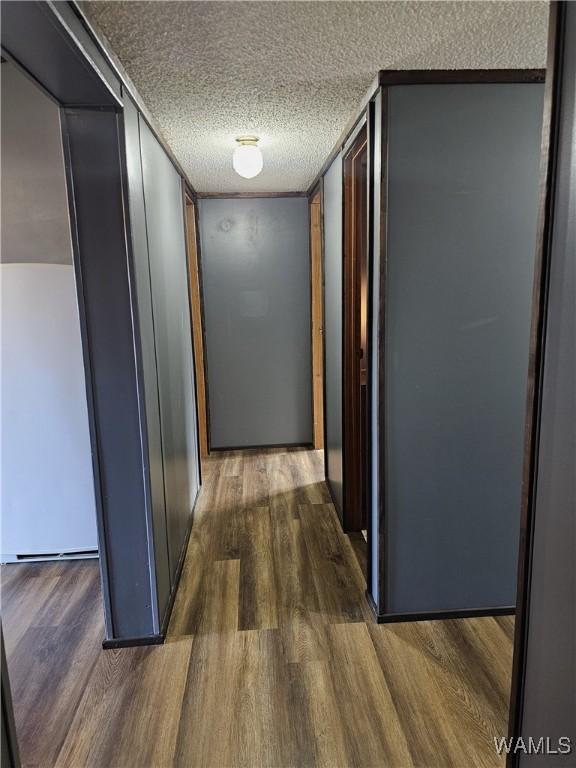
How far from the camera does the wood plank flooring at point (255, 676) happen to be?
158cm

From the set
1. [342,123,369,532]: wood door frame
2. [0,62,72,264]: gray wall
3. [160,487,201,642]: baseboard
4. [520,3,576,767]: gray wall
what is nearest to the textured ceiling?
[342,123,369,532]: wood door frame

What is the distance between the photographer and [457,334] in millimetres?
1982

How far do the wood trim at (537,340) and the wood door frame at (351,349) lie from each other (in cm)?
168

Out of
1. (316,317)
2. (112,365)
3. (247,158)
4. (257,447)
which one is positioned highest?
(247,158)

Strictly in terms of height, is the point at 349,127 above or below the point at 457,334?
above

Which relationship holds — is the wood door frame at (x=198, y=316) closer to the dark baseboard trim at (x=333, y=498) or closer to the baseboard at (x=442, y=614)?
the dark baseboard trim at (x=333, y=498)

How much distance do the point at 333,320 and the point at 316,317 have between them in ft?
3.78

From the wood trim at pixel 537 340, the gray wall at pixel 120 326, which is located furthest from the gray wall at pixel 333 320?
the wood trim at pixel 537 340

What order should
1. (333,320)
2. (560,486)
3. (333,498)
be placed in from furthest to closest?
(333,498) < (333,320) < (560,486)

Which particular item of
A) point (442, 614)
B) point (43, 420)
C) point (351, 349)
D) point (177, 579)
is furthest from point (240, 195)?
point (442, 614)

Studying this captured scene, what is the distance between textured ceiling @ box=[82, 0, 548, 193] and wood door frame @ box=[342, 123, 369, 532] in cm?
41

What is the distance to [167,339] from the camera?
2.50 m

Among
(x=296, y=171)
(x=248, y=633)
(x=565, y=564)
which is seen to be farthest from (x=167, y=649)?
(x=296, y=171)

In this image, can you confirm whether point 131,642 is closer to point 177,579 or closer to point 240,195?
point 177,579
